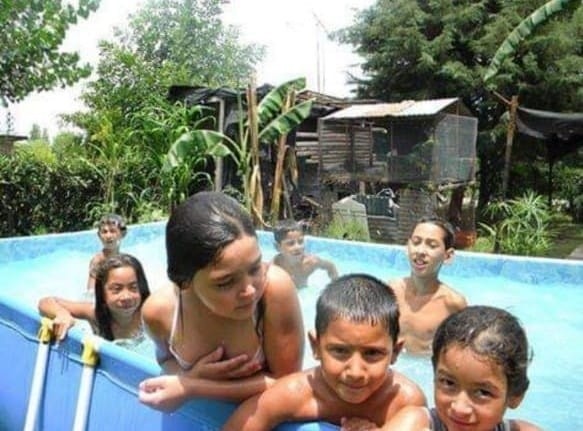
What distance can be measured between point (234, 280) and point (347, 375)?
1.32ft

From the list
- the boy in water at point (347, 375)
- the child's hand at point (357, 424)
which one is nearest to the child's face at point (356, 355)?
the boy in water at point (347, 375)

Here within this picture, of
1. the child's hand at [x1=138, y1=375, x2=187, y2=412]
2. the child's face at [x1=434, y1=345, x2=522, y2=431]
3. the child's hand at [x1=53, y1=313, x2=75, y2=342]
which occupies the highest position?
the child's face at [x1=434, y1=345, x2=522, y2=431]

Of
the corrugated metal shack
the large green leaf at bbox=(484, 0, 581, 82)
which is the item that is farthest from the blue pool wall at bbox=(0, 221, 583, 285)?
the large green leaf at bbox=(484, 0, 581, 82)

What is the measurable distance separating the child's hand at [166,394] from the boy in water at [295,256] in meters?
4.11

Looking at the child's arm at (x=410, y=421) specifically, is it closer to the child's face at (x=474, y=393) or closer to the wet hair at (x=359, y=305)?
the child's face at (x=474, y=393)

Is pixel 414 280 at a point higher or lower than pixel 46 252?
higher

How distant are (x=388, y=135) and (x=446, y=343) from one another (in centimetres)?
993

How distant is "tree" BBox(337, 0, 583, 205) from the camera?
16.2 meters

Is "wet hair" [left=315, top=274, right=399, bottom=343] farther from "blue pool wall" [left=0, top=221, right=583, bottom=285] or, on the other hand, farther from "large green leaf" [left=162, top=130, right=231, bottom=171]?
"large green leaf" [left=162, top=130, right=231, bottom=171]

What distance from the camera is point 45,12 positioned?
4355mm

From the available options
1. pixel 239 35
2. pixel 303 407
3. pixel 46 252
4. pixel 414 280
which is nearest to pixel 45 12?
pixel 414 280

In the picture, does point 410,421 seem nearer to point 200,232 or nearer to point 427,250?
point 200,232

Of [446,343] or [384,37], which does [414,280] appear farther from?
[384,37]

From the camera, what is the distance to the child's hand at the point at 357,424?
1801 mm
